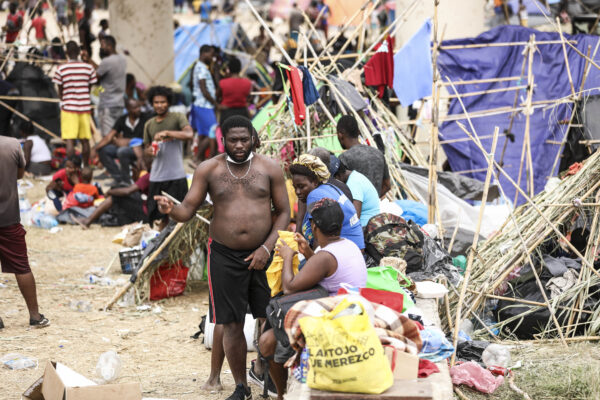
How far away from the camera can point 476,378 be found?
483 centimetres

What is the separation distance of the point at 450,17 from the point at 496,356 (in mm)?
6851

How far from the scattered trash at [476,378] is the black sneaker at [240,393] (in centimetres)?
121

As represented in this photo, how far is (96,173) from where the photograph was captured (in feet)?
40.9

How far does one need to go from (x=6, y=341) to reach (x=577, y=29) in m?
11.1

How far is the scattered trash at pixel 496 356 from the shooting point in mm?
5207

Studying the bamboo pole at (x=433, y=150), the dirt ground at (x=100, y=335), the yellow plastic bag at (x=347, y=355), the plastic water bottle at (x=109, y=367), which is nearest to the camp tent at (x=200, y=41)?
the dirt ground at (x=100, y=335)

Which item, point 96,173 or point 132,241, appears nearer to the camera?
point 132,241

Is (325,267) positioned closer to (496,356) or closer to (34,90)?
(496,356)

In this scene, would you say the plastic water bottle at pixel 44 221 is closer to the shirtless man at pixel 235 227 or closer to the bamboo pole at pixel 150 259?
the bamboo pole at pixel 150 259

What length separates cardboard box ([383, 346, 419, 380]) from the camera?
3801 millimetres

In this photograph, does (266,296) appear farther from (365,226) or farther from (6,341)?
(6,341)

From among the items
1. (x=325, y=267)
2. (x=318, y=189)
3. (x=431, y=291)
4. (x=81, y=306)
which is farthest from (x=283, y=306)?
(x=81, y=306)

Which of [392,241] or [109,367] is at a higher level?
[392,241]

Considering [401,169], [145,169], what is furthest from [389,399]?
[145,169]
